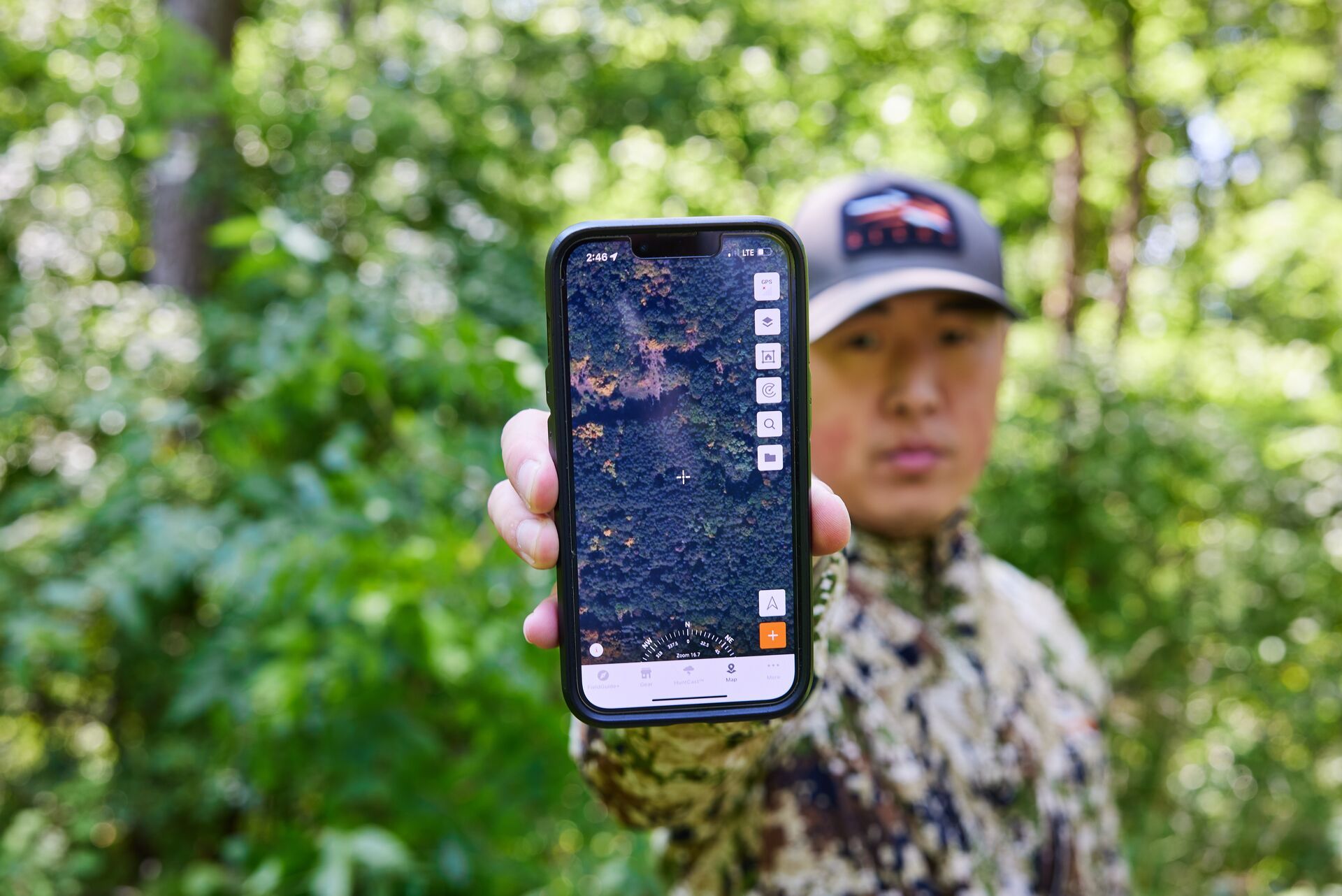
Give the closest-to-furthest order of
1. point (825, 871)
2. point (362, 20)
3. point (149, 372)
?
1. point (825, 871)
2. point (149, 372)
3. point (362, 20)

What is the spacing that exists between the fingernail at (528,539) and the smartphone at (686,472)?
4 cm

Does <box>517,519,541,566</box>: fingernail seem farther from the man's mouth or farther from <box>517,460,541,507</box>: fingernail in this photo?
the man's mouth

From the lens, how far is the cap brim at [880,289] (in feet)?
4.58

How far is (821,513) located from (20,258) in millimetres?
3175

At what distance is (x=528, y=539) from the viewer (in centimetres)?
87

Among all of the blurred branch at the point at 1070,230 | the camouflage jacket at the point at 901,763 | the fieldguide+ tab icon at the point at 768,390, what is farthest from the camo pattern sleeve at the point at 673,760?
the blurred branch at the point at 1070,230

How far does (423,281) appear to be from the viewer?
7.92ft

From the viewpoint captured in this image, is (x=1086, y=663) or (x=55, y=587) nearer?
(x=1086, y=663)

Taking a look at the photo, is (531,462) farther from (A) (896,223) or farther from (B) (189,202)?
(B) (189,202)

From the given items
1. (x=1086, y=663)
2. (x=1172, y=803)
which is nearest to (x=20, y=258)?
(x=1086, y=663)

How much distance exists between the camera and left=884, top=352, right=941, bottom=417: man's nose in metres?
1.43

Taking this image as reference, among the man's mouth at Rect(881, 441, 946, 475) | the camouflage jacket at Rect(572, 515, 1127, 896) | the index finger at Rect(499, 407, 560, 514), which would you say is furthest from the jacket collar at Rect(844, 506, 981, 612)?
the index finger at Rect(499, 407, 560, 514)

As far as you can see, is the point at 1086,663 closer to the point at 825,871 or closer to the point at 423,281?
the point at 825,871

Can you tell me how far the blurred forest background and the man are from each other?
64cm
